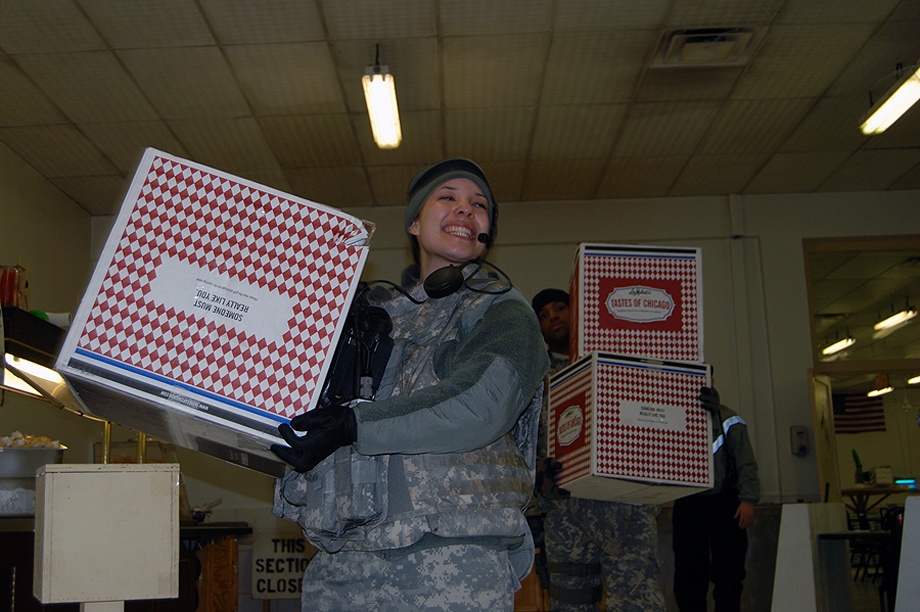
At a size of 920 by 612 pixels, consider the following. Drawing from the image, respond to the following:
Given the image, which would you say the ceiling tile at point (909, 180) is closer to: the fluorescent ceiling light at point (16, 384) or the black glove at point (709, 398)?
the black glove at point (709, 398)

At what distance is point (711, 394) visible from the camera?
346 cm

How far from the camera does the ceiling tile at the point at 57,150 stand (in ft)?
20.9

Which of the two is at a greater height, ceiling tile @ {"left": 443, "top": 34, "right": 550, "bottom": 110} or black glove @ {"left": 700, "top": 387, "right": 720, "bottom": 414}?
ceiling tile @ {"left": 443, "top": 34, "right": 550, "bottom": 110}

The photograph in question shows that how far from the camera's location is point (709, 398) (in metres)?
3.48

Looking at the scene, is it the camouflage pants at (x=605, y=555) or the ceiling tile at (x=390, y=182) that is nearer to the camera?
the camouflage pants at (x=605, y=555)

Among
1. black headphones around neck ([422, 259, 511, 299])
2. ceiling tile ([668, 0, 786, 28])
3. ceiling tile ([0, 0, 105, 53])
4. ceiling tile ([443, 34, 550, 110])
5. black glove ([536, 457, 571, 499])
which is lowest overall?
black glove ([536, 457, 571, 499])

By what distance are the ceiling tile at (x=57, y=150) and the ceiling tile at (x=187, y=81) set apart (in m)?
0.80

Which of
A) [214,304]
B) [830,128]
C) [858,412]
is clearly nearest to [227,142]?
[830,128]

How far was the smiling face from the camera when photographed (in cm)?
200

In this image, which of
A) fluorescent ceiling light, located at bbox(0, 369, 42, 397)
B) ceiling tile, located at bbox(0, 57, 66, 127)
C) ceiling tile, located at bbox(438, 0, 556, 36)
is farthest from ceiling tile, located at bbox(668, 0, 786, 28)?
ceiling tile, located at bbox(0, 57, 66, 127)

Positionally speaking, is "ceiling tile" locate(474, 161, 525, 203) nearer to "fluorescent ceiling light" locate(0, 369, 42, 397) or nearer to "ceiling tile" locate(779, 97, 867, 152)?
"ceiling tile" locate(779, 97, 867, 152)

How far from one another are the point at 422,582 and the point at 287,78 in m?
4.72

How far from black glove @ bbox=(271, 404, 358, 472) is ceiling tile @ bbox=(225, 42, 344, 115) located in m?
Answer: 4.29

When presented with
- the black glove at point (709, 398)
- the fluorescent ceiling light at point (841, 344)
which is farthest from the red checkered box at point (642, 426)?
the fluorescent ceiling light at point (841, 344)
